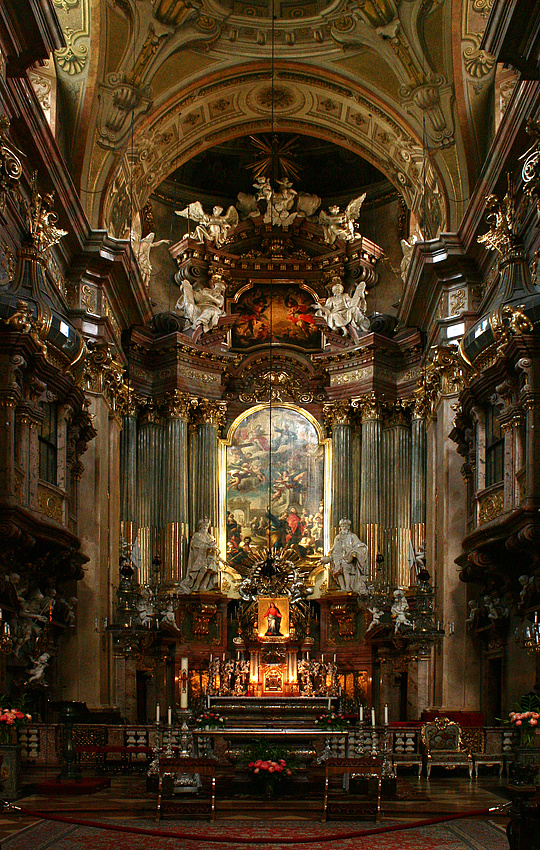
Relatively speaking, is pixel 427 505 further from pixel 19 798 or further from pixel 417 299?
pixel 19 798

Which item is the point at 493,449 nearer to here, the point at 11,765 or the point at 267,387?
the point at 11,765

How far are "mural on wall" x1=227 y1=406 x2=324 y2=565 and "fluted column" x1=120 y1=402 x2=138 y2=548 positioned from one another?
124 inches

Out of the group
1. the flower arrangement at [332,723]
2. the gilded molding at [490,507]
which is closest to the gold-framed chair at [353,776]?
the flower arrangement at [332,723]

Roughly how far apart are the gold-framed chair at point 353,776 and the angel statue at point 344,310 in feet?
57.1

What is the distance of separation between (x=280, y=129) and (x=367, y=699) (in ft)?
50.7

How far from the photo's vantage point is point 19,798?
1548cm

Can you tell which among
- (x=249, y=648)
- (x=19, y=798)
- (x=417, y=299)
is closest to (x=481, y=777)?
(x=19, y=798)

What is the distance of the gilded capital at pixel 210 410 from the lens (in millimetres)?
30797

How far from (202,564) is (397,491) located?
569cm

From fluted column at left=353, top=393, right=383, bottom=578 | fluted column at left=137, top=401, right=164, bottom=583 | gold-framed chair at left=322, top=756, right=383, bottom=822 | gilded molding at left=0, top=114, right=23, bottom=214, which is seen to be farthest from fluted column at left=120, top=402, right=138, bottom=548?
gold-framed chair at left=322, top=756, right=383, bottom=822

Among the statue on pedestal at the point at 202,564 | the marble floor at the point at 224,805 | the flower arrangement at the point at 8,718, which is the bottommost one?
the marble floor at the point at 224,805

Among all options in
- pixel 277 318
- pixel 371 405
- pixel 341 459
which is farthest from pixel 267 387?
pixel 371 405

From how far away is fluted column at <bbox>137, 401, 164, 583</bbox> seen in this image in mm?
29375

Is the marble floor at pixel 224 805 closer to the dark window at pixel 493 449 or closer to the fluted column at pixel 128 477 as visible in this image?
the dark window at pixel 493 449
